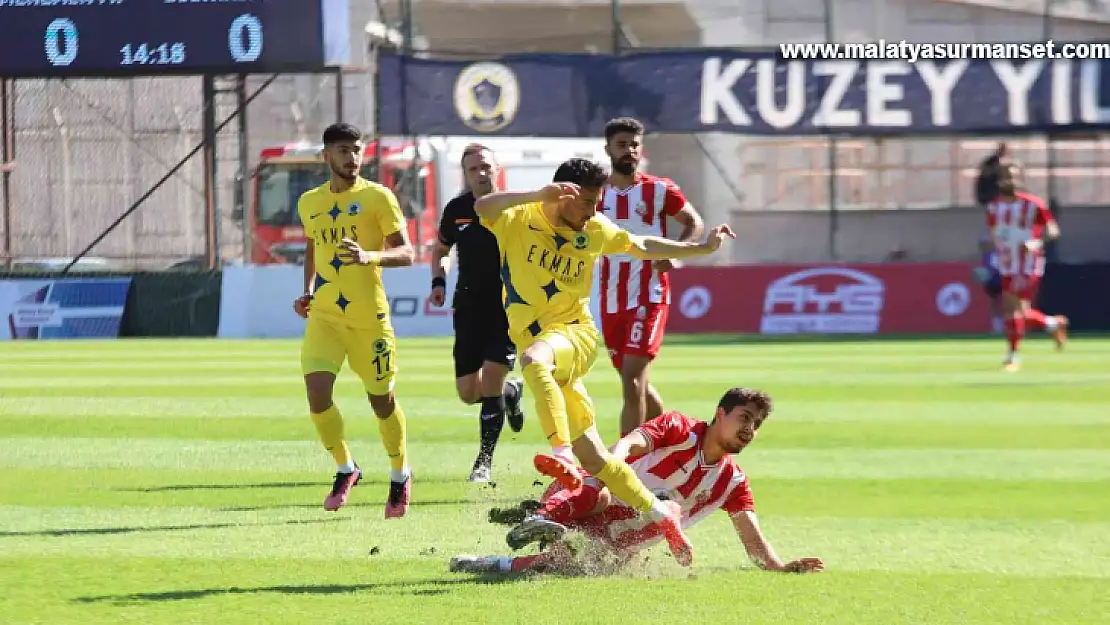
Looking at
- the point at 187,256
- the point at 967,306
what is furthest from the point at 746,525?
the point at 187,256

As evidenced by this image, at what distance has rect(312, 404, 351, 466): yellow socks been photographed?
32.9 ft

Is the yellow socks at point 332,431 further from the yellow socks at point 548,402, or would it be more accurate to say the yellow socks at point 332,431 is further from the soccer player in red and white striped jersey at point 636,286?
the yellow socks at point 548,402

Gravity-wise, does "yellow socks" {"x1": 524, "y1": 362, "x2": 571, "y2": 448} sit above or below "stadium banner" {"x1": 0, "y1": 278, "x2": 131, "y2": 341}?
above

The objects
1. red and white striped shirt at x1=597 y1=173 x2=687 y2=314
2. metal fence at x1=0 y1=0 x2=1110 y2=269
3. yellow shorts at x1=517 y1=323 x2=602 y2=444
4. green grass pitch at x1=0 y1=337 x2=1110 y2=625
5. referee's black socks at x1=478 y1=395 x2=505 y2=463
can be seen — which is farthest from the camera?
metal fence at x1=0 y1=0 x2=1110 y2=269

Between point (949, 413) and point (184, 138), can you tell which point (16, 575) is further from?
point (184, 138)

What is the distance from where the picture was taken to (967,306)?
28.1 metres

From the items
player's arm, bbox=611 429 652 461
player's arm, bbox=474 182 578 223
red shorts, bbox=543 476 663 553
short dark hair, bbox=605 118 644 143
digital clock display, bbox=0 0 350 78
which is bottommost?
red shorts, bbox=543 476 663 553

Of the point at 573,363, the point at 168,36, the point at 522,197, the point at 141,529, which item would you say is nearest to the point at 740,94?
the point at 168,36

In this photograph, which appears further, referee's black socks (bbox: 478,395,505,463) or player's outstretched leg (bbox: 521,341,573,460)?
referee's black socks (bbox: 478,395,505,463)

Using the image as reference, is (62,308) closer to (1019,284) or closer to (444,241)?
(1019,284)

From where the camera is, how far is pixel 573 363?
8.40 m

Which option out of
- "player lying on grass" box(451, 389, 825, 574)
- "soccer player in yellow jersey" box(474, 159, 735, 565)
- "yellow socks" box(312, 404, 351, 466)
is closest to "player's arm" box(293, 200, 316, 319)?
"yellow socks" box(312, 404, 351, 466)

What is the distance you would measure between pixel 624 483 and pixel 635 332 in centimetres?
350

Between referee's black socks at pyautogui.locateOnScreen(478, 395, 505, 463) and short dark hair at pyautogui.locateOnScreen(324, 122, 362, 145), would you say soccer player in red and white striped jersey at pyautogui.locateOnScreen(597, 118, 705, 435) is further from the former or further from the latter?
short dark hair at pyautogui.locateOnScreen(324, 122, 362, 145)
